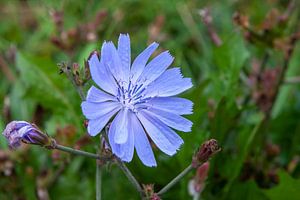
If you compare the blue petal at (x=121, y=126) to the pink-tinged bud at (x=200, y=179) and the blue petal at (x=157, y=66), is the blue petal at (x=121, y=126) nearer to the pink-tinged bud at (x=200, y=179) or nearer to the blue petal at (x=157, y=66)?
the blue petal at (x=157, y=66)

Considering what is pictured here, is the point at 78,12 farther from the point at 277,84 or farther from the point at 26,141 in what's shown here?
the point at 26,141

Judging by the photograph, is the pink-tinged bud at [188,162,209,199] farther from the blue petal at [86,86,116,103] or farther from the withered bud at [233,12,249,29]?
the withered bud at [233,12,249,29]

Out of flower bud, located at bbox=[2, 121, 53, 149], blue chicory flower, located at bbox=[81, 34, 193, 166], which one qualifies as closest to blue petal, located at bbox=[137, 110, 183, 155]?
blue chicory flower, located at bbox=[81, 34, 193, 166]

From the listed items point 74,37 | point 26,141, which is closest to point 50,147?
point 26,141

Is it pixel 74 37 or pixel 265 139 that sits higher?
pixel 74 37

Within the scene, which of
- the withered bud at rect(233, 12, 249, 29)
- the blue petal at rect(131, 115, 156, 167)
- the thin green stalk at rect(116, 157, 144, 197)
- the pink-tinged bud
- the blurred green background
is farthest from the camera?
the withered bud at rect(233, 12, 249, 29)
